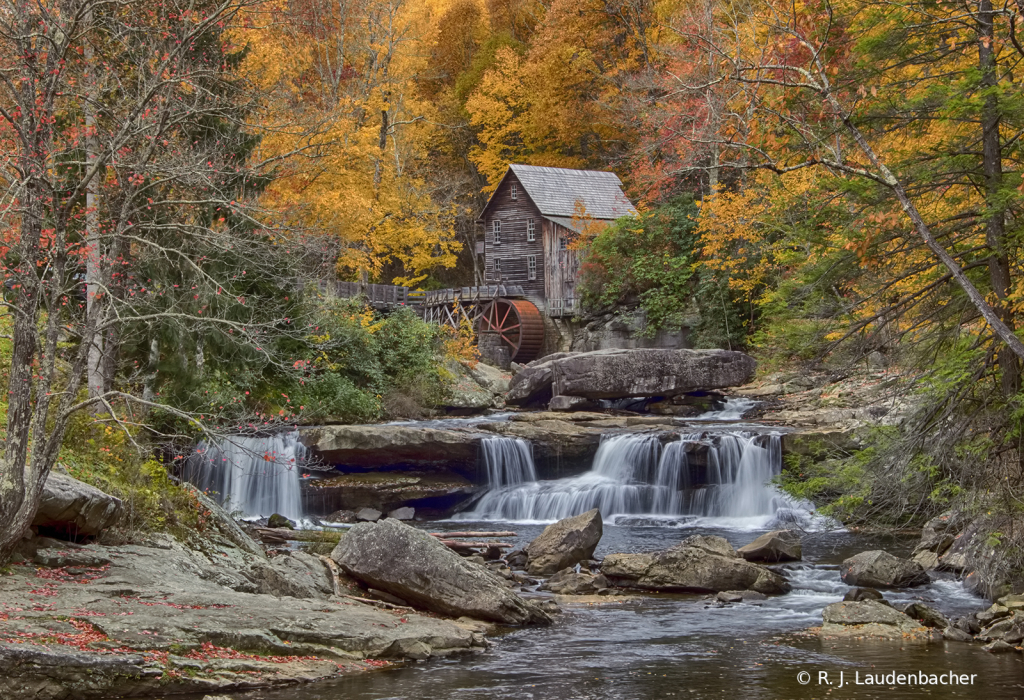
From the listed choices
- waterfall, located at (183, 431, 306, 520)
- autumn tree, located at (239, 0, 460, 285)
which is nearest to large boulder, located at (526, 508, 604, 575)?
waterfall, located at (183, 431, 306, 520)

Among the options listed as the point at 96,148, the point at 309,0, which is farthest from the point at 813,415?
the point at 309,0

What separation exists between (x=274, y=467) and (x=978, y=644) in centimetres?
1312

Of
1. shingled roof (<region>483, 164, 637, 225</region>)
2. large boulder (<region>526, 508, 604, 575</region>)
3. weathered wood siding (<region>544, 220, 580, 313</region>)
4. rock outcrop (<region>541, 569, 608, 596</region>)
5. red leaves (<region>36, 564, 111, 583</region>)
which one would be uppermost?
shingled roof (<region>483, 164, 637, 225</region>)

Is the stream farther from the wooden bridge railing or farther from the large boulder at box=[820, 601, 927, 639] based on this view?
the wooden bridge railing

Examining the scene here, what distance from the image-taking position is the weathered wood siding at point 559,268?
34844mm

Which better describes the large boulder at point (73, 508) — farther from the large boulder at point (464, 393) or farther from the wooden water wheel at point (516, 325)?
the wooden water wheel at point (516, 325)

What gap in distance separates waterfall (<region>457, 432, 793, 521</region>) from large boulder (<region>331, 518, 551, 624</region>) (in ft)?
26.3

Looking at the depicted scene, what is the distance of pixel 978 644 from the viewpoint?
8.74 metres

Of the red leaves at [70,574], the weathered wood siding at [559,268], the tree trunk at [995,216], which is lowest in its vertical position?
the red leaves at [70,574]

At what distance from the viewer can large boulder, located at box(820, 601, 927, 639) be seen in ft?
30.3

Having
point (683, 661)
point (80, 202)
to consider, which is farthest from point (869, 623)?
point (80, 202)

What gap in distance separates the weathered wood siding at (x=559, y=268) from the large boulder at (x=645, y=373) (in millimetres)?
10804

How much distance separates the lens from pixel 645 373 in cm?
2373

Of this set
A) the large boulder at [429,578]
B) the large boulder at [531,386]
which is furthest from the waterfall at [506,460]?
the large boulder at [429,578]
